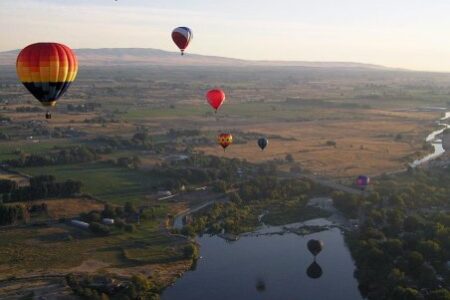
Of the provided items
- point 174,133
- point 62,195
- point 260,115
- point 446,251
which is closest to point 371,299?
point 446,251

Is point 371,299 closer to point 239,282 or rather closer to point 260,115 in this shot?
point 239,282

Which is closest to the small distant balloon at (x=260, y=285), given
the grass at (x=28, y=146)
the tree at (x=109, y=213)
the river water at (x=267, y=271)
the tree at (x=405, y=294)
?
the river water at (x=267, y=271)

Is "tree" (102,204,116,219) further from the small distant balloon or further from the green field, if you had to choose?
the green field

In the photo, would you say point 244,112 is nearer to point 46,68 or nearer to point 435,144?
point 435,144

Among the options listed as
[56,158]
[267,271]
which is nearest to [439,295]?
[267,271]

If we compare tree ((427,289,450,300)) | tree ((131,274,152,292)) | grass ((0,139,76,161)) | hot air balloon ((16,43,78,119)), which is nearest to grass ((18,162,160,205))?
grass ((0,139,76,161))

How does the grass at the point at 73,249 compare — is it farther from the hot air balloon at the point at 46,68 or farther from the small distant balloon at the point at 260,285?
the hot air balloon at the point at 46,68
